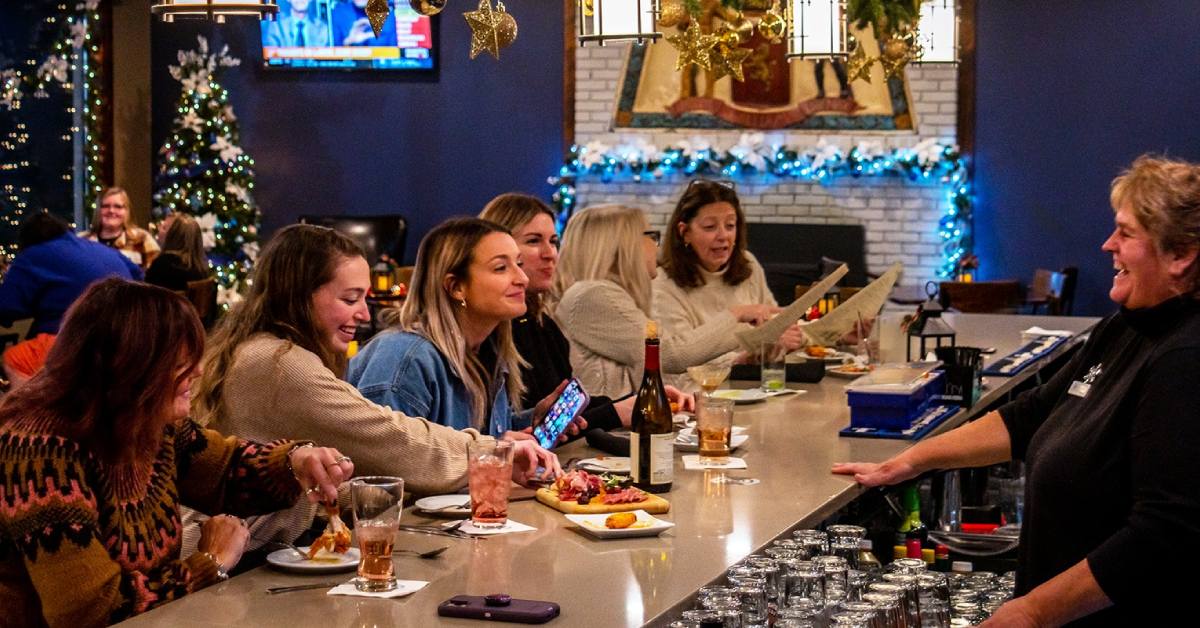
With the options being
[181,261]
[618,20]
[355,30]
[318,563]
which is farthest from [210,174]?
[318,563]

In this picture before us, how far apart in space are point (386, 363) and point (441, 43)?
10.4 metres

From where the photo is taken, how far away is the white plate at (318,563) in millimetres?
2459

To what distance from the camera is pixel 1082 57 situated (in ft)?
39.8

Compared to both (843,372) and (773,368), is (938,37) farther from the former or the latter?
(773,368)

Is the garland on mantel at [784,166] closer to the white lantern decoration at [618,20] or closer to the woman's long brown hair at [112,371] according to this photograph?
the white lantern decoration at [618,20]

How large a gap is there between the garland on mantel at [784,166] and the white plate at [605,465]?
9.33 meters

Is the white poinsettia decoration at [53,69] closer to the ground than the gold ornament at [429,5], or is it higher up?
higher up

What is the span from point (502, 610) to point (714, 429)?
1392mm

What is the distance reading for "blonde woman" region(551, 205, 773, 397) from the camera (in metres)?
5.12

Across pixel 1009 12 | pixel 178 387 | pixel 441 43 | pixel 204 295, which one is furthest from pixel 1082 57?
pixel 178 387

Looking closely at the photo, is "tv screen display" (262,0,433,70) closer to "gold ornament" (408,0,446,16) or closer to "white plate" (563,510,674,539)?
"gold ornament" (408,0,446,16)

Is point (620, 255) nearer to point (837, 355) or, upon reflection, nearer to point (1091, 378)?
point (837, 355)

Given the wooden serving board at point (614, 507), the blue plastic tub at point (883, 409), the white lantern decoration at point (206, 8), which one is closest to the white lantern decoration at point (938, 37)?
the blue plastic tub at point (883, 409)

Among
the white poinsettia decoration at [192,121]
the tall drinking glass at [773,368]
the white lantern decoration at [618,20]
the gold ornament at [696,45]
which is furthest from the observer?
the white poinsettia decoration at [192,121]
